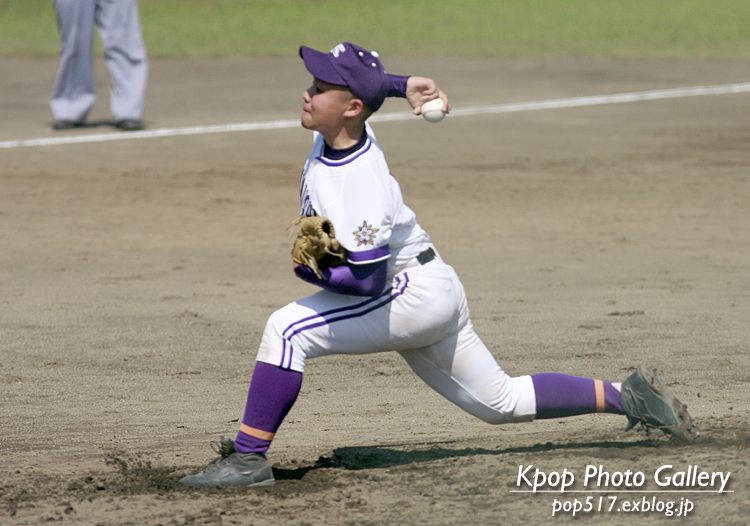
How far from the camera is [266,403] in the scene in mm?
3119

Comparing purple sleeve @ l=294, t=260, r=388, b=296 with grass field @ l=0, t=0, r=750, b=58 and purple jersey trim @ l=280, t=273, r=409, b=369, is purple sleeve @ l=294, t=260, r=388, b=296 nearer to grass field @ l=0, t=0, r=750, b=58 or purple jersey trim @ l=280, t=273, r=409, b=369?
purple jersey trim @ l=280, t=273, r=409, b=369

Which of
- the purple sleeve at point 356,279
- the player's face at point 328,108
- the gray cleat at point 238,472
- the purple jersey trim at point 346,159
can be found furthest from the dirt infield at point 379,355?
the player's face at point 328,108

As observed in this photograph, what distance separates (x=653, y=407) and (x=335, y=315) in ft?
3.81

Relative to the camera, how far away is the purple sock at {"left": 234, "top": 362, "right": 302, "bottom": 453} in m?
3.11

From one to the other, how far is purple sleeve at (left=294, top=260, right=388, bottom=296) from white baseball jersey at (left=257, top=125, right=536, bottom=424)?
37 millimetres

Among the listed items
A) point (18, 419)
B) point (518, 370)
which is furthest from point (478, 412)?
point (18, 419)

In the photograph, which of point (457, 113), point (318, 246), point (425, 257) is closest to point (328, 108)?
point (318, 246)

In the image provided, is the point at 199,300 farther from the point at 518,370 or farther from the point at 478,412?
the point at 478,412

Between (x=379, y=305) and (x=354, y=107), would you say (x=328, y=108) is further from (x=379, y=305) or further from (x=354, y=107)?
(x=379, y=305)

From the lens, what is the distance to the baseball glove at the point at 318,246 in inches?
116

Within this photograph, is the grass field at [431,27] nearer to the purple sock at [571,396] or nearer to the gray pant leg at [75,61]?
the gray pant leg at [75,61]

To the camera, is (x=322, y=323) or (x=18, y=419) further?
(x=18, y=419)

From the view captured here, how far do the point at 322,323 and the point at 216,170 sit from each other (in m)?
6.93

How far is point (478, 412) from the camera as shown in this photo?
Answer: 3.36m
